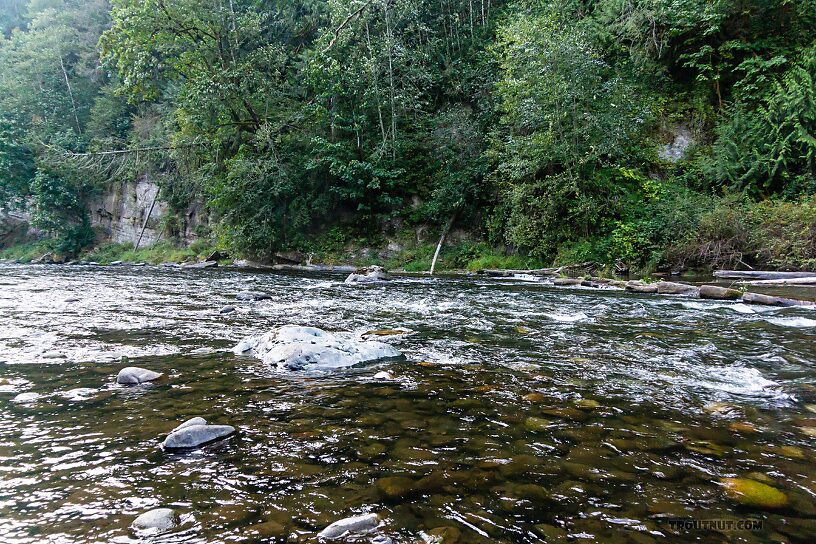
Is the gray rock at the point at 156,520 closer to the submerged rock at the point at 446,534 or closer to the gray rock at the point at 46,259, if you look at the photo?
the submerged rock at the point at 446,534

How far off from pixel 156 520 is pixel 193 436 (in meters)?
0.89

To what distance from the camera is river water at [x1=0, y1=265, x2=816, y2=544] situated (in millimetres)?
2125

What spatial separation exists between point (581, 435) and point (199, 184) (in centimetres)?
2818

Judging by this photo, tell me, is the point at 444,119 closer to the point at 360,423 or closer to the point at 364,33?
the point at 364,33

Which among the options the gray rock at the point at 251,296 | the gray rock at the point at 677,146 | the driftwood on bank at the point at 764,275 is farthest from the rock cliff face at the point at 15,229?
the driftwood on bank at the point at 764,275

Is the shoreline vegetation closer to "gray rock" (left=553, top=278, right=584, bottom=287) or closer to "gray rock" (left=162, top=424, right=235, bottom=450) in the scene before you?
"gray rock" (left=553, top=278, right=584, bottom=287)

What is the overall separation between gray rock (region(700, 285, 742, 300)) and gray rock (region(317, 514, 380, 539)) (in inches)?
397

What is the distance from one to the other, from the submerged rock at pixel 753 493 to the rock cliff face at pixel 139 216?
36251mm

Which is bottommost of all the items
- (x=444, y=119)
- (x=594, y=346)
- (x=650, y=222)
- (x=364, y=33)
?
(x=594, y=346)

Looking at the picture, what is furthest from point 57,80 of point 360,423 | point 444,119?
point 360,423

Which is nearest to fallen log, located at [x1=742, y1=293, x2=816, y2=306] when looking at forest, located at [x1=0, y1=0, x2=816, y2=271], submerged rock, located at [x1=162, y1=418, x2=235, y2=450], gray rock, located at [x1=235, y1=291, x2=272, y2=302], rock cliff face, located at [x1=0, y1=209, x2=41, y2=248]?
forest, located at [x1=0, y1=0, x2=816, y2=271]

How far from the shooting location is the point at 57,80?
40.9 m

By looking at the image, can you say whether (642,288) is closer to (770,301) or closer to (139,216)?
(770,301)

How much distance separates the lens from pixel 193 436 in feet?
9.61
